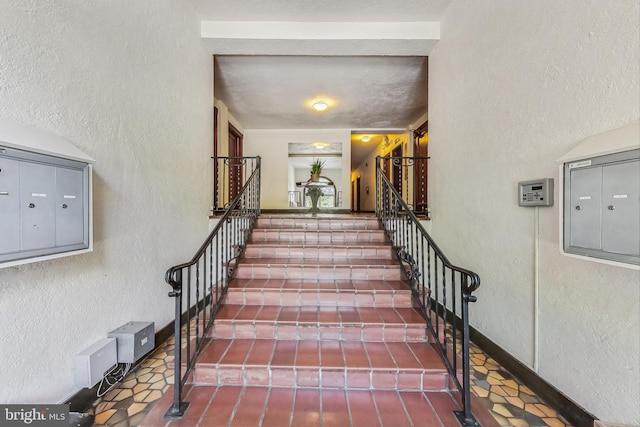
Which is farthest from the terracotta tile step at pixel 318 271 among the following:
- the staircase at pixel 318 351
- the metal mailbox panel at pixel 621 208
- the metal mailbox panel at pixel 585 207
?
the metal mailbox panel at pixel 621 208

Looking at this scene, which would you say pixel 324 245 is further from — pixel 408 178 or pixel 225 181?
pixel 408 178

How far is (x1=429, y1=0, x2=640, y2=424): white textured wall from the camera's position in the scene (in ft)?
4.20

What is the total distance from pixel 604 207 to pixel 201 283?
3481 millimetres

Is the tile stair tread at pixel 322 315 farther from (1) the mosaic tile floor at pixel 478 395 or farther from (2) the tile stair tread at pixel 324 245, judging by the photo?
(2) the tile stair tread at pixel 324 245

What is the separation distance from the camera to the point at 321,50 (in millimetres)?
3242

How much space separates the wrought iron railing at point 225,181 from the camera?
378cm

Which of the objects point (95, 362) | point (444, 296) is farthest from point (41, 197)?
point (444, 296)

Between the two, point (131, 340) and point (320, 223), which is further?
point (320, 223)

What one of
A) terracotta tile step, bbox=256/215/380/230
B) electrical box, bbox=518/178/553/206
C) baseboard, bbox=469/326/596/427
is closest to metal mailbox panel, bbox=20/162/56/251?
terracotta tile step, bbox=256/215/380/230

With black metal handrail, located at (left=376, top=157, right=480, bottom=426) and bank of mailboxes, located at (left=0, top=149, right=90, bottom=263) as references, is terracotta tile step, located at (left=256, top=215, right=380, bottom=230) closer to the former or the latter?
black metal handrail, located at (left=376, top=157, right=480, bottom=426)

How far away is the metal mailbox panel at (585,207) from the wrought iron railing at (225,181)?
343cm

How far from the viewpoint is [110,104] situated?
1.77 meters
